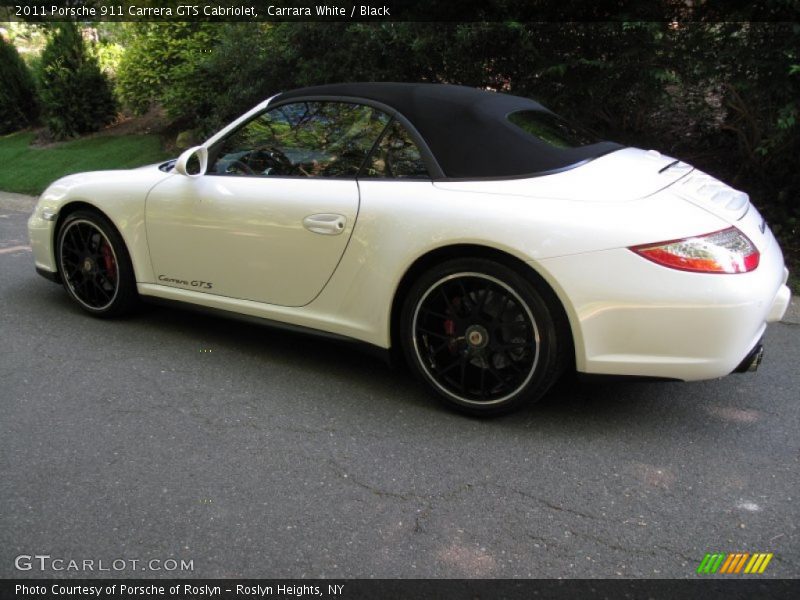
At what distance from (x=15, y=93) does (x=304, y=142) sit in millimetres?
14352

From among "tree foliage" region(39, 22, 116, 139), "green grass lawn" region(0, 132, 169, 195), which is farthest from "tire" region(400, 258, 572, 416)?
"tree foliage" region(39, 22, 116, 139)

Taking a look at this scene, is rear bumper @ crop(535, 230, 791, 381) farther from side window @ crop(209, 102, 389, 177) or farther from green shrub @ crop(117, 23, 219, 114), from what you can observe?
green shrub @ crop(117, 23, 219, 114)

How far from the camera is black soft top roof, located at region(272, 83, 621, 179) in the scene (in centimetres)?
304

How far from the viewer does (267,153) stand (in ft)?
11.8

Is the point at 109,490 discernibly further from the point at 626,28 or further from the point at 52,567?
the point at 626,28

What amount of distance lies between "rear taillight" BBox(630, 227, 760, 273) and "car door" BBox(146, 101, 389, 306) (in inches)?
52.3

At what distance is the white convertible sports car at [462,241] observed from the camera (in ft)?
8.80

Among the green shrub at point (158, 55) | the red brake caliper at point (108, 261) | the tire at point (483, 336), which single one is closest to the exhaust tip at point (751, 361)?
the tire at point (483, 336)

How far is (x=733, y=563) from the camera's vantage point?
2193 millimetres

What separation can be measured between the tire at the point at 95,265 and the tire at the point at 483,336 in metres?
1.93

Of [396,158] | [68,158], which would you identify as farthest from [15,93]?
[396,158]

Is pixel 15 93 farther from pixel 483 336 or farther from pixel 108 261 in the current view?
pixel 483 336

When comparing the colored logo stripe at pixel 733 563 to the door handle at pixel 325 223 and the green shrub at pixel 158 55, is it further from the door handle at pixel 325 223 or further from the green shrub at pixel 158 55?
the green shrub at pixel 158 55
